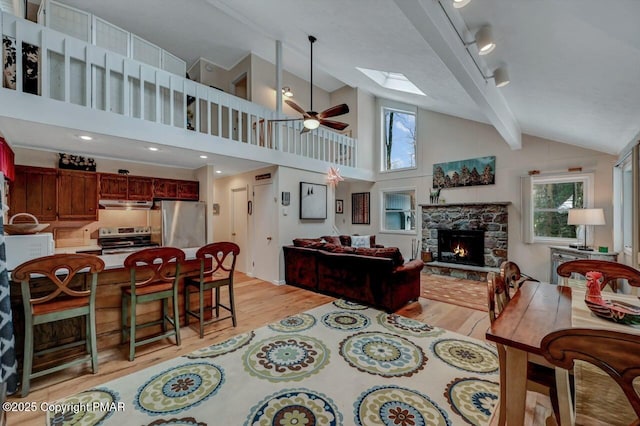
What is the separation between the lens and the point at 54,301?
7.50ft

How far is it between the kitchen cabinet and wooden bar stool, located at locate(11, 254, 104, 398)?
3185mm

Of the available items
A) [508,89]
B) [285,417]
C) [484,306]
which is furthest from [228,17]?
[484,306]

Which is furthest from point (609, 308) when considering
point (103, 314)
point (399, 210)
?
point (399, 210)

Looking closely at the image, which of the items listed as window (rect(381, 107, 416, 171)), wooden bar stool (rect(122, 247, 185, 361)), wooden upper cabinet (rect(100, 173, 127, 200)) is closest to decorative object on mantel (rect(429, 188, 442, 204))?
window (rect(381, 107, 416, 171))

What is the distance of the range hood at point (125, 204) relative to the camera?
4.77m

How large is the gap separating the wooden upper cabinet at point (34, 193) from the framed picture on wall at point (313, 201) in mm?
4206

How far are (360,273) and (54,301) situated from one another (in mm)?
3370

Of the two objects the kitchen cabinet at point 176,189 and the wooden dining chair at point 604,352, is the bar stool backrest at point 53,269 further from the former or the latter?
the kitchen cabinet at point 176,189

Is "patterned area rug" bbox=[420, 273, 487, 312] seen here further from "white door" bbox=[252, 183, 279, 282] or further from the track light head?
the track light head

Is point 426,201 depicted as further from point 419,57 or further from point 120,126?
point 120,126

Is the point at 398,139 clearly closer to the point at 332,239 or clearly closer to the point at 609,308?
the point at 332,239

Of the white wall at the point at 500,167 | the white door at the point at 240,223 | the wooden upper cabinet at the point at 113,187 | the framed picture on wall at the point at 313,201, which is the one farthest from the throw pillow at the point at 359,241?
the wooden upper cabinet at the point at 113,187

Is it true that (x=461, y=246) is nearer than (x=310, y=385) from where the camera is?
No

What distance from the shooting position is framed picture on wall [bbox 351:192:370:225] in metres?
7.77
